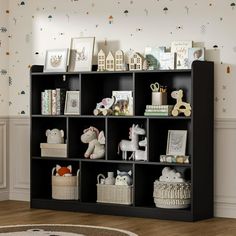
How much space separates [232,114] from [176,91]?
1.57 feet

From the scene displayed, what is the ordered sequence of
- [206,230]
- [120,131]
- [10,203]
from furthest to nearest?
[10,203]
[120,131]
[206,230]

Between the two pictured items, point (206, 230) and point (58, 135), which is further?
point (58, 135)

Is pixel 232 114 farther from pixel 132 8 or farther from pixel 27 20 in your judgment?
pixel 27 20

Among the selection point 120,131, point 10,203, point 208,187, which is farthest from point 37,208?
point 208,187

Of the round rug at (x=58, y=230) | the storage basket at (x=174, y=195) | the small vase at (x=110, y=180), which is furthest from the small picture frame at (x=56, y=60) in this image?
the round rug at (x=58, y=230)

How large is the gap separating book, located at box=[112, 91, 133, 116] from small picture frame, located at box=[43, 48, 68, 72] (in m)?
0.56

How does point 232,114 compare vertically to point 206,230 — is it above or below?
above

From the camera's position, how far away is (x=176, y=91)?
18.8 ft

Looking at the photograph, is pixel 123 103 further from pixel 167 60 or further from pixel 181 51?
pixel 181 51

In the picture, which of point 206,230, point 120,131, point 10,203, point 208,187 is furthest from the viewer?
point 10,203

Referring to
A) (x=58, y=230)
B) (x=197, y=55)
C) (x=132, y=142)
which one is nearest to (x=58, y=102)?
(x=132, y=142)

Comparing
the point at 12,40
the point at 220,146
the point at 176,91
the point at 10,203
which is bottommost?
the point at 10,203

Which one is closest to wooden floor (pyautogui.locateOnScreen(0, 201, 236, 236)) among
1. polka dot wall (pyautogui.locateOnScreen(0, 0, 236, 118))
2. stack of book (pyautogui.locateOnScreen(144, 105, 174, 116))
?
stack of book (pyautogui.locateOnScreen(144, 105, 174, 116))

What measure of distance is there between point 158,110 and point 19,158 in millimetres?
1700
